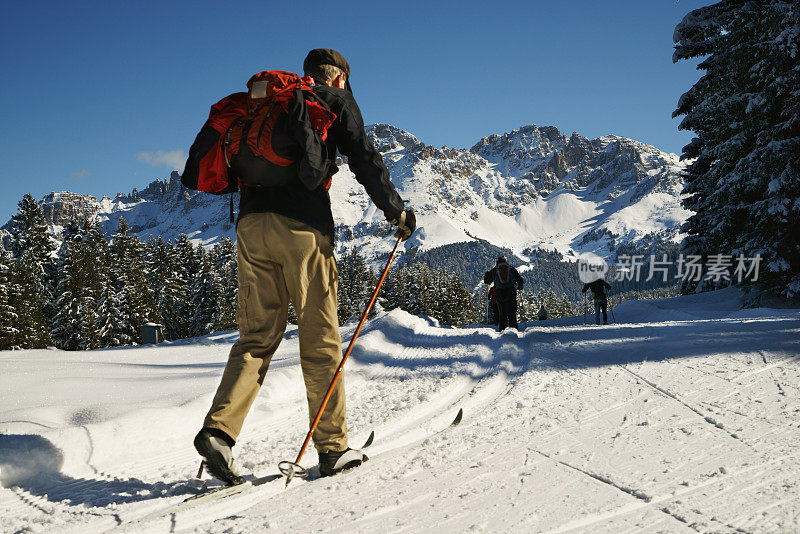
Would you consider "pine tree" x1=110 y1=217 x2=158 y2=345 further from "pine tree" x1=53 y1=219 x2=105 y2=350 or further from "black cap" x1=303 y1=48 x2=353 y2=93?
"black cap" x1=303 y1=48 x2=353 y2=93

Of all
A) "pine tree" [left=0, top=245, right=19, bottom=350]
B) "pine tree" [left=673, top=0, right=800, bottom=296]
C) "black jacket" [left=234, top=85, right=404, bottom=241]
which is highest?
"pine tree" [left=673, top=0, right=800, bottom=296]

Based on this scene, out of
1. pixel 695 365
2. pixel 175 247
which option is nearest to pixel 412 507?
pixel 695 365

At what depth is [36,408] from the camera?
295cm

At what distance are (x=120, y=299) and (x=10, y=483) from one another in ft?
108

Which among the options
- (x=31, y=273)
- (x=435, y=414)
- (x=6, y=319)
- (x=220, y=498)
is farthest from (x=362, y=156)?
(x=31, y=273)

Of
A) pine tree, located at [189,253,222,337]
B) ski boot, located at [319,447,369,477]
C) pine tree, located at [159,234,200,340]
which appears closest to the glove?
ski boot, located at [319,447,369,477]

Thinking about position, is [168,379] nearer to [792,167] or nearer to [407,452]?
[407,452]

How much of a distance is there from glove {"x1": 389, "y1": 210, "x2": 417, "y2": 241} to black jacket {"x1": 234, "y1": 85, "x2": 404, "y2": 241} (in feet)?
0.17

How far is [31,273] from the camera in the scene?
29984 millimetres

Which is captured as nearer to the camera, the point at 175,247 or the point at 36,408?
the point at 36,408

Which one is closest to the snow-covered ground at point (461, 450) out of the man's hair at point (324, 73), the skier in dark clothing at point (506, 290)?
the man's hair at point (324, 73)

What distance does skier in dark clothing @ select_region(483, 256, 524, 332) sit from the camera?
10727 mm

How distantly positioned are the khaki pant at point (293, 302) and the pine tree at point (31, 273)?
1060 inches

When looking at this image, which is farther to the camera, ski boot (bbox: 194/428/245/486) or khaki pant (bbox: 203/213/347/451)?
khaki pant (bbox: 203/213/347/451)
